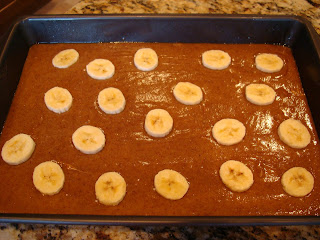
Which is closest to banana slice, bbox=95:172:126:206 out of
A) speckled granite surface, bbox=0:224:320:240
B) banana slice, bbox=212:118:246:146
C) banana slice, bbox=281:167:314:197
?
speckled granite surface, bbox=0:224:320:240

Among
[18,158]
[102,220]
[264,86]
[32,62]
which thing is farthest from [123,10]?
[102,220]

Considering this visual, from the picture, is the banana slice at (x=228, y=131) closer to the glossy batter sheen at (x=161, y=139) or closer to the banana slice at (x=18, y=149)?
the glossy batter sheen at (x=161, y=139)

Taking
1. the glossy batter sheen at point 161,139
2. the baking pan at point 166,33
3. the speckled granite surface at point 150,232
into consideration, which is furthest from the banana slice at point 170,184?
the baking pan at point 166,33

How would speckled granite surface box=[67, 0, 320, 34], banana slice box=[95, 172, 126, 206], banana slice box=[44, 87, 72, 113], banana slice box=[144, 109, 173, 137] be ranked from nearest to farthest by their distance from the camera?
banana slice box=[95, 172, 126, 206] → banana slice box=[144, 109, 173, 137] → banana slice box=[44, 87, 72, 113] → speckled granite surface box=[67, 0, 320, 34]

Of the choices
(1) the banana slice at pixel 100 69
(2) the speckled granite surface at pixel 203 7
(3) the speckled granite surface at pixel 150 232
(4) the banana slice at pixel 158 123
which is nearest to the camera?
(3) the speckled granite surface at pixel 150 232

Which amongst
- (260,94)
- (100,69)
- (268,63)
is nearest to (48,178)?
(100,69)

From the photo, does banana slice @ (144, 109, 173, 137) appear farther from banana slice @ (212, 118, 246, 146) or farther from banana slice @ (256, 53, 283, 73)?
banana slice @ (256, 53, 283, 73)

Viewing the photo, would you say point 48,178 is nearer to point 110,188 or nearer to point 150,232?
point 110,188
